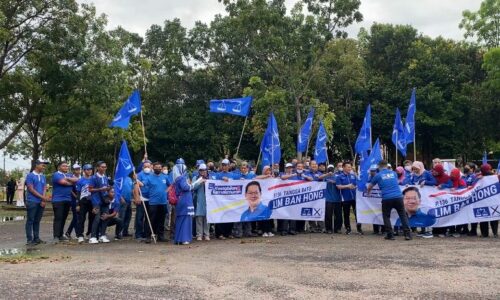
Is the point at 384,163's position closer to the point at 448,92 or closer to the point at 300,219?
the point at 300,219

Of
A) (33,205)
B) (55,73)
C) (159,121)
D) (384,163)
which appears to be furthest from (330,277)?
(159,121)

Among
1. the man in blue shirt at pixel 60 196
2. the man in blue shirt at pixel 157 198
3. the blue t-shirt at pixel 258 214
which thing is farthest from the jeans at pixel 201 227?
the man in blue shirt at pixel 60 196

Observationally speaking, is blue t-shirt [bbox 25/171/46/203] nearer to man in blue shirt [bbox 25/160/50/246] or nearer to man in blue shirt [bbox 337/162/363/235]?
man in blue shirt [bbox 25/160/50/246]

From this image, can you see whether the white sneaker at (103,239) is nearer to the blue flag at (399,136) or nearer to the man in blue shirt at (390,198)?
the man in blue shirt at (390,198)

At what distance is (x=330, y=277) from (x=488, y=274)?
8.18 feet

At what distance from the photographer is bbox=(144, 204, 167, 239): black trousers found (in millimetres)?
12977

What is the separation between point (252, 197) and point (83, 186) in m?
4.19

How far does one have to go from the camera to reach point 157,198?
1291 centimetres

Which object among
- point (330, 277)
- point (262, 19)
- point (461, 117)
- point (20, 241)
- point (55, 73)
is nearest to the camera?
point (330, 277)

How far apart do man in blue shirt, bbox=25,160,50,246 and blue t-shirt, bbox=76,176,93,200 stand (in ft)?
2.58

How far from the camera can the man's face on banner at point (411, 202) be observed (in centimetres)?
1382

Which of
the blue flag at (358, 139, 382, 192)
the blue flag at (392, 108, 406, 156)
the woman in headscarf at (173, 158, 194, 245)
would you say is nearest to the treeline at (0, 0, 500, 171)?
the blue flag at (392, 108, 406, 156)

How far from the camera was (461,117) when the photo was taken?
41.9 metres

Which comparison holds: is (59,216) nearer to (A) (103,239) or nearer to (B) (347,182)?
(A) (103,239)
